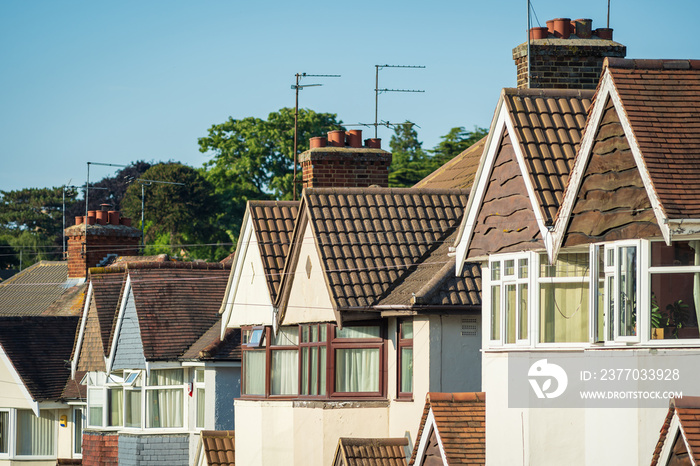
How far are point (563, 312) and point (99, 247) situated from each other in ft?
94.6

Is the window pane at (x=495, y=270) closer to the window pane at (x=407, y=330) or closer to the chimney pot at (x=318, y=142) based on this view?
the window pane at (x=407, y=330)

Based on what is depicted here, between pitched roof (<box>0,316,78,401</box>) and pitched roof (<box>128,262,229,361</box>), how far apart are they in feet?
20.8

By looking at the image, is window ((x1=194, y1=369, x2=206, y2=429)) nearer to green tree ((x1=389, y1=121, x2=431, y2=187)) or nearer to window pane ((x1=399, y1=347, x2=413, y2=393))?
window pane ((x1=399, y1=347, x2=413, y2=393))

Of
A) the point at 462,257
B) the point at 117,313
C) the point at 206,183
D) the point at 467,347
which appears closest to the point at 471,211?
the point at 462,257

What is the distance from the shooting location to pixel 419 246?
2455cm

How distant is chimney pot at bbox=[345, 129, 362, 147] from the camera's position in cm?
2834

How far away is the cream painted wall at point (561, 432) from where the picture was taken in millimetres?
16219

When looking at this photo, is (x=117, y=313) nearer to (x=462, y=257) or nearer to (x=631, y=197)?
(x=462, y=257)

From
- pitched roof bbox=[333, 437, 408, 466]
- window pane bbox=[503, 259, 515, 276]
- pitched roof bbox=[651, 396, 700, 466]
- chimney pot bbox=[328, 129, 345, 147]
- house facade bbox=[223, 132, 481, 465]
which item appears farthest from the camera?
chimney pot bbox=[328, 129, 345, 147]

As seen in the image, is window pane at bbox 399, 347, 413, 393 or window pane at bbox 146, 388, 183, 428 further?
window pane at bbox 146, 388, 183, 428

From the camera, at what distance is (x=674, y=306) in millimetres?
16281

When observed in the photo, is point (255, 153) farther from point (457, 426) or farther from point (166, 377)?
point (457, 426)

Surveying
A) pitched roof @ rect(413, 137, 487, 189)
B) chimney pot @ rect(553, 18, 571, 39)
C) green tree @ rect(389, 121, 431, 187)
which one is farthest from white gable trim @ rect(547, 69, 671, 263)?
green tree @ rect(389, 121, 431, 187)

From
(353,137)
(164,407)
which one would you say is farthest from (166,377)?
(353,137)
